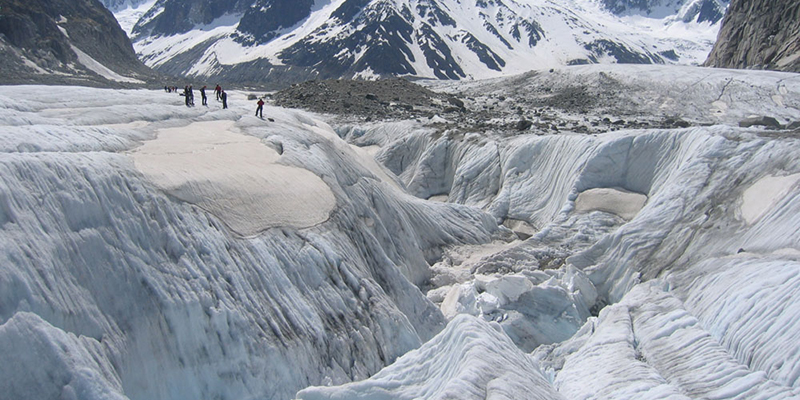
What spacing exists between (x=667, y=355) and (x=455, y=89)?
55338 millimetres

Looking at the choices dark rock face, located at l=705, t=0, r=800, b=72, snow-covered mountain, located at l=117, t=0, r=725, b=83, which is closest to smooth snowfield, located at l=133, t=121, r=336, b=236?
dark rock face, located at l=705, t=0, r=800, b=72

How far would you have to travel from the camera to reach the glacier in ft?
29.4

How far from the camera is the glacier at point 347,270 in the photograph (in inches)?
352

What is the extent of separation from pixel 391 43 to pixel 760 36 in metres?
74.8

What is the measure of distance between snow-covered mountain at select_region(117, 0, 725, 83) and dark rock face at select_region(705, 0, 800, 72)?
2396 inches

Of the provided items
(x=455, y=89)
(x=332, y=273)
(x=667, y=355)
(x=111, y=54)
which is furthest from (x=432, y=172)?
(x=111, y=54)

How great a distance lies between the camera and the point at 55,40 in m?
81.2

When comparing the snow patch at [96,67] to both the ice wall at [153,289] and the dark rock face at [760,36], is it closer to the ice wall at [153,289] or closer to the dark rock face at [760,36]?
the ice wall at [153,289]

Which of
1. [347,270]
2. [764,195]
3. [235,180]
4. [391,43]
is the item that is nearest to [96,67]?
[391,43]

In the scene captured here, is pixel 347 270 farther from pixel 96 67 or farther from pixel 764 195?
pixel 96 67

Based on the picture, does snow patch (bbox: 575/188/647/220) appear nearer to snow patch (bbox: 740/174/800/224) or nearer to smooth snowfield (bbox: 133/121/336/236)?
snow patch (bbox: 740/174/800/224)

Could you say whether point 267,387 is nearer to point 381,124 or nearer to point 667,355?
point 667,355

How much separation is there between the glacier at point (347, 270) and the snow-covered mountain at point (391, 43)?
10415 centimetres

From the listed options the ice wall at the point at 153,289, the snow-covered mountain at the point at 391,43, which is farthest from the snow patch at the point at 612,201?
the snow-covered mountain at the point at 391,43
